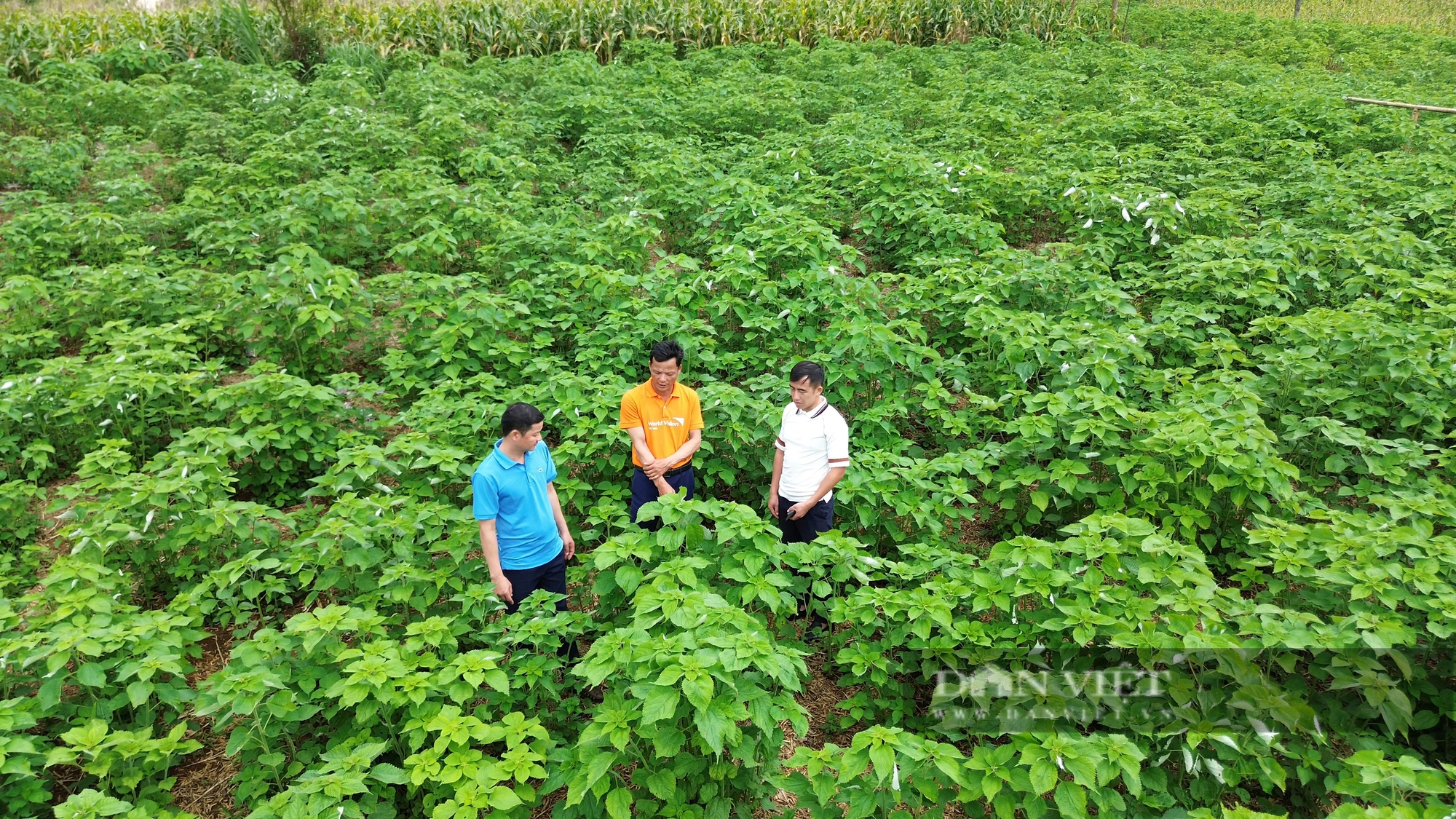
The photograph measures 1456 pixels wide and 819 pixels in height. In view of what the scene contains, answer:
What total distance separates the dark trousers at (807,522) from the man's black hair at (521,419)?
1.54m

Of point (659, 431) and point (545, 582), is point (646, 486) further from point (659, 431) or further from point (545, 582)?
point (545, 582)

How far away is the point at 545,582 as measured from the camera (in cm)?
425

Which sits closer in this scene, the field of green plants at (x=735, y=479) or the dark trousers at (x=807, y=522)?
the field of green plants at (x=735, y=479)

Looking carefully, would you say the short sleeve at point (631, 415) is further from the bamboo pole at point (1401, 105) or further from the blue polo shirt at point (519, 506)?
the bamboo pole at point (1401, 105)

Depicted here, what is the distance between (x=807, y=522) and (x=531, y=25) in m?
16.6

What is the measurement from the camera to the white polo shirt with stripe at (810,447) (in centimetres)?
443

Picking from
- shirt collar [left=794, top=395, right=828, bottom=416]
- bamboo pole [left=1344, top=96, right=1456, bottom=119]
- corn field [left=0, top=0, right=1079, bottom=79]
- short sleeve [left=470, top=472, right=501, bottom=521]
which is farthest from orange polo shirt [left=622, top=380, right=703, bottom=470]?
corn field [left=0, top=0, right=1079, bottom=79]

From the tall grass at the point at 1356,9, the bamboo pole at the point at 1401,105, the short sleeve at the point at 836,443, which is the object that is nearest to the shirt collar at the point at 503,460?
the short sleeve at the point at 836,443

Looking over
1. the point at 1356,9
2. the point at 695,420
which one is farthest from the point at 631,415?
the point at 1356,9

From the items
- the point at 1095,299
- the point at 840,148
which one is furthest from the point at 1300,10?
the point at 1095,299

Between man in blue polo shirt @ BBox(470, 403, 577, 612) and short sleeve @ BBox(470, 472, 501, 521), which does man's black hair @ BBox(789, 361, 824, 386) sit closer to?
man in blue polo shirt @ BBox(470, 403, 577, 612)

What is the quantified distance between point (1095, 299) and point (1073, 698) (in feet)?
13.5

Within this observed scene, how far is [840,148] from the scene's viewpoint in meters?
10.4

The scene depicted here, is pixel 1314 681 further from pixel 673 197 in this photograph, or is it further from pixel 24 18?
pixel 24 18
